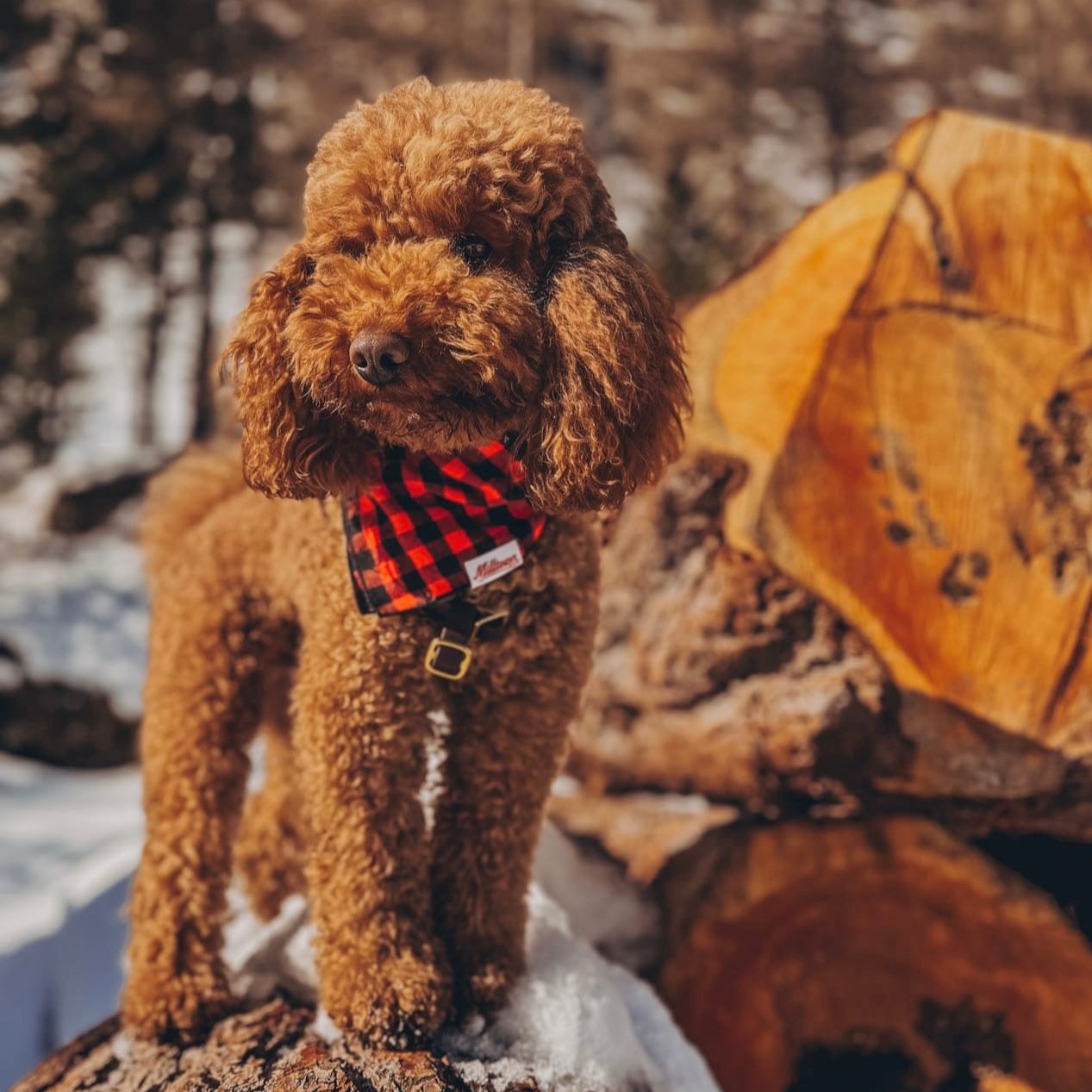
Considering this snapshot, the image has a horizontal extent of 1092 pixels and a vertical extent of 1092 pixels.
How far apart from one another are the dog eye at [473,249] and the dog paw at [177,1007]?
53.5 inches

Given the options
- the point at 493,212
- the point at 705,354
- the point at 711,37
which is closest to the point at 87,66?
the point at 705,354

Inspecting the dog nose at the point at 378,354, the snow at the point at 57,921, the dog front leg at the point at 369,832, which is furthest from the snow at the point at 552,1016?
the dog nose at the point at 378,354

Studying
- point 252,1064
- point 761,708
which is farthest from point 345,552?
point 761,708

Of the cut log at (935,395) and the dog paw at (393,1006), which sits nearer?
the dog paw at (393,1006)

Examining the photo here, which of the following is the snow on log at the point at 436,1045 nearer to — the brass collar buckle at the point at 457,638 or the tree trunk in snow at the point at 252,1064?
the tree trunk in snow at the point at 252,1064

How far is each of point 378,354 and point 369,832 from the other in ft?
2.69

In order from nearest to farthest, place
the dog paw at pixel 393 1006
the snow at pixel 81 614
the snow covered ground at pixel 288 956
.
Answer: the dog paw at pixel 393 1006, the snow covered ground at pixel 288 956, the snow at pixel 81 614

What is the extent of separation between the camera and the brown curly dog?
1348 mm

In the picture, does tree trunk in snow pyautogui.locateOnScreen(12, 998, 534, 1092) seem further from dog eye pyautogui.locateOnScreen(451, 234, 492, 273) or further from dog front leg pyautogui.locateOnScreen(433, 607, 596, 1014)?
dog eye pyautogui.locateOnScreen(451, 234, 492, 273)

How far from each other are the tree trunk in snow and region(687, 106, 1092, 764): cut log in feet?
4.21

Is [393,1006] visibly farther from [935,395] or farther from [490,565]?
[935,395]

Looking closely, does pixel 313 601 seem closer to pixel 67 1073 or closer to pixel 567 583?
pixel 567 583

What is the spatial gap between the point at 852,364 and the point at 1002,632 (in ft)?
2.23

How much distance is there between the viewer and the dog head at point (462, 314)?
4.29 ft
